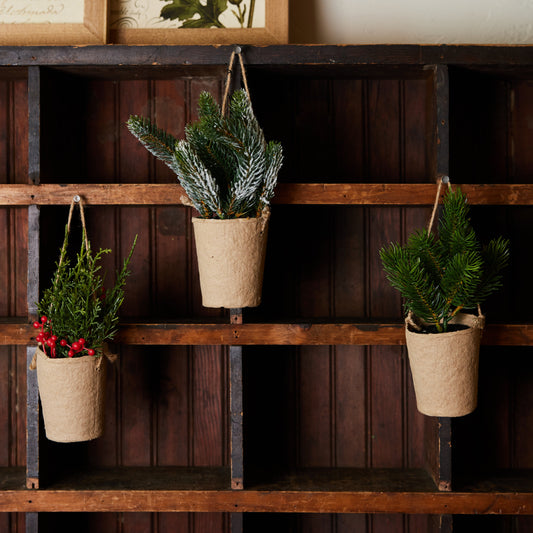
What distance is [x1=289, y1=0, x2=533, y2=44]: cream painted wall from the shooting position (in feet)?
4.44

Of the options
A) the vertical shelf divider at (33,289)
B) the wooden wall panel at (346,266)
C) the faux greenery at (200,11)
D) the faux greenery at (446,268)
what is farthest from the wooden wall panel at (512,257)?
the vertical shelf divider at (33,289)

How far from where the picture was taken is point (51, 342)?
1.10 metres

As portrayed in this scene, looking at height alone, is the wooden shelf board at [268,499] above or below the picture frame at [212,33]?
below

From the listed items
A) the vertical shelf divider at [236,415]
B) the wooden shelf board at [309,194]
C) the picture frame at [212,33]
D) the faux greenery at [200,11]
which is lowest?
the vertical shelf divider at [236,415]

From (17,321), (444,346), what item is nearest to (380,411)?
(444,346)

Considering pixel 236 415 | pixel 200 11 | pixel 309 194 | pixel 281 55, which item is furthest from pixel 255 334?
pixel 200 11

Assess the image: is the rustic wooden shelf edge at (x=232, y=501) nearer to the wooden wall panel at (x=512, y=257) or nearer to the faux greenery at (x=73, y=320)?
the wooden wall panel at (x=512, y=257)

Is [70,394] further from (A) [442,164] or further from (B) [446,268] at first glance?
(A) [442,164]

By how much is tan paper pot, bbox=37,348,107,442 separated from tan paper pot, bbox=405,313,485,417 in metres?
0.66

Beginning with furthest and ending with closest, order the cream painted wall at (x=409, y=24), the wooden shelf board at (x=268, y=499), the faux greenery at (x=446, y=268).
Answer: the cream painted wall at (x=409, y=24), the wooden shelf board at (x=268, y=499), the faux greenery at (x=446, y=268)

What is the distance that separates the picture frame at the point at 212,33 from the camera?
1.26 m

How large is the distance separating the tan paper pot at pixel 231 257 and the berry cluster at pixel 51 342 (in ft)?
0.90

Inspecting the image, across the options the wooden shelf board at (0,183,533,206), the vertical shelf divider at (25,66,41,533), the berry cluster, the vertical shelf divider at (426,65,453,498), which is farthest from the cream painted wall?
the berry cluster

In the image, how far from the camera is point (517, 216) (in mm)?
1360
